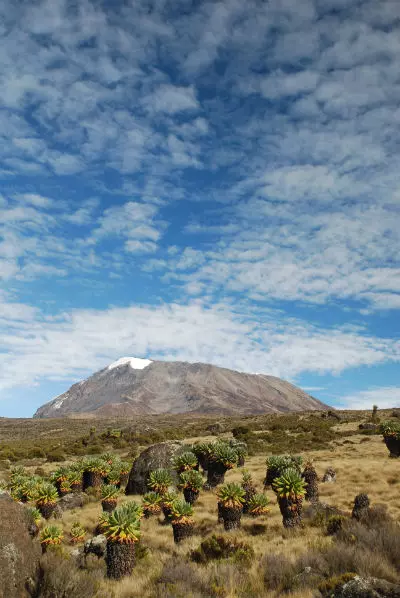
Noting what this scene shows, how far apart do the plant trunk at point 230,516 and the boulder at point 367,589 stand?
35.0 ft

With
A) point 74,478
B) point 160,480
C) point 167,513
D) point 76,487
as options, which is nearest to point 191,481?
point 160,480

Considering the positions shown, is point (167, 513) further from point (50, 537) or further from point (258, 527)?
point (50, 537)

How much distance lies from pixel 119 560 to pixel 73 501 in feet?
51.6

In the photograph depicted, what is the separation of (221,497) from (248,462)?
806 inches

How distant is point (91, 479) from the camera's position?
103ft

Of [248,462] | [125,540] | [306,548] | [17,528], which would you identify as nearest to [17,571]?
[17,528]

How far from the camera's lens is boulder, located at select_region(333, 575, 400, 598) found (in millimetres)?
8787

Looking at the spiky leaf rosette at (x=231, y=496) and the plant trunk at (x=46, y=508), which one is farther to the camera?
the plant trunk at (x=46, y=508)

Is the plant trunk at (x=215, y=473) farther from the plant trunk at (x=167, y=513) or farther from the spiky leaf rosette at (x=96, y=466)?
the spiky leaf rosette at (x=96, y=466)

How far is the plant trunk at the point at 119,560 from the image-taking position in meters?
14.0

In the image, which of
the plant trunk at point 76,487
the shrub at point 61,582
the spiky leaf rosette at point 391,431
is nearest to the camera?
the shrub at point 61,582

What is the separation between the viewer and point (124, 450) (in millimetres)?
53312

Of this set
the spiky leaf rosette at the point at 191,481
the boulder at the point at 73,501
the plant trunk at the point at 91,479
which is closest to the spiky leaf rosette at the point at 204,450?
the spiky leaf rosette at the point at 191,481

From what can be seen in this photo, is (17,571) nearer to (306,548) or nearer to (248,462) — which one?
(306,548)
